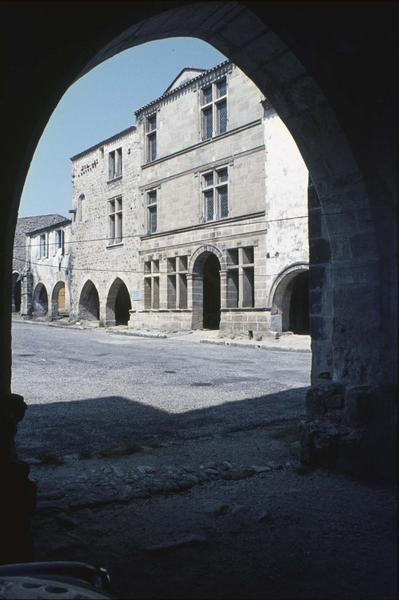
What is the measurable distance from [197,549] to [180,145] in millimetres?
20694

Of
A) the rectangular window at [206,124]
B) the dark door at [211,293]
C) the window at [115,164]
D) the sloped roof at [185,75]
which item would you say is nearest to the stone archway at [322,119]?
the rectangular window at [206,124]

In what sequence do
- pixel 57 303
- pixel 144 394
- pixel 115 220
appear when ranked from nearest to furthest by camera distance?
pixel 144 394
pixel 115 220
pixel 57 303

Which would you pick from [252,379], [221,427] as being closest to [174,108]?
[252,379]

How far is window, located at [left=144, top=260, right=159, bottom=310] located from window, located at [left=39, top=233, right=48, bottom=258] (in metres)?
11.3

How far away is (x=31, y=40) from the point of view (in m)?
2.33

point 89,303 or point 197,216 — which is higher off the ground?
point 197,216

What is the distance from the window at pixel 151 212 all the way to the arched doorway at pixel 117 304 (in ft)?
11.2

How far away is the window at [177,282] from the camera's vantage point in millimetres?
21250

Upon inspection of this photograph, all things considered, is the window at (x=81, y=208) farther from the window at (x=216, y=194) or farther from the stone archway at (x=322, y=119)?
the stone archway at (x=322, y=119)

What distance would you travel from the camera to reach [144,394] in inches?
280

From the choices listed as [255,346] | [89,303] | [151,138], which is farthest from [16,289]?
[255,346]

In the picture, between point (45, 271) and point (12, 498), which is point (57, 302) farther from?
point (12, 498)

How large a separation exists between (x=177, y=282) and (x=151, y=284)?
2120mm

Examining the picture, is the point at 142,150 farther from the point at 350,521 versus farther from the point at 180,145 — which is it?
the point at 350,521
